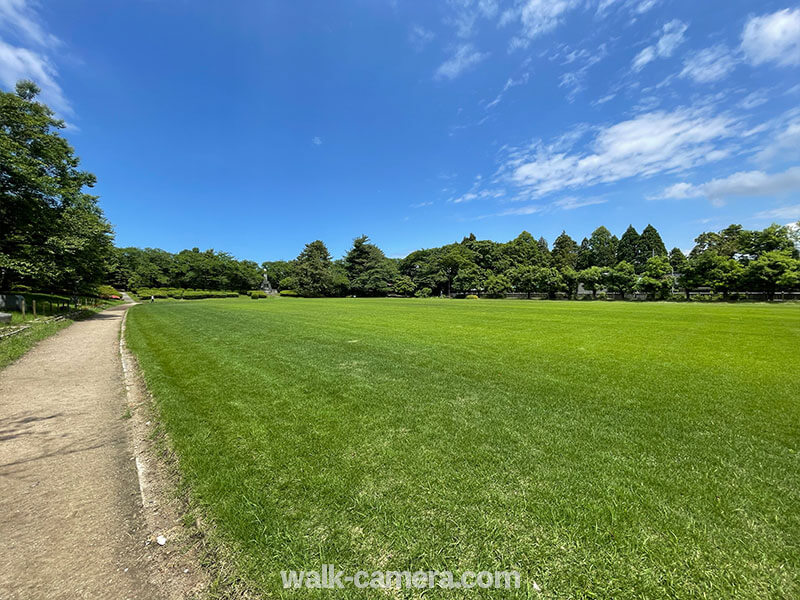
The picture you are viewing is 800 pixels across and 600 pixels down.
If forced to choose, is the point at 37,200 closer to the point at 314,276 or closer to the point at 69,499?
the point at 69,499

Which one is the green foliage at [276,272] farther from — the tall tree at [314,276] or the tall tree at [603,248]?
the tall tree at [603,248]

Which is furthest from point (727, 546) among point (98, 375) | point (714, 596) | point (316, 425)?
point (98, 375)

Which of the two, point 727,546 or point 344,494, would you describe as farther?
point 344,494

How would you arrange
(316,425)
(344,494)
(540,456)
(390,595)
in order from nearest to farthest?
(390,595) → (344,494) → (540,456) → (316,425)

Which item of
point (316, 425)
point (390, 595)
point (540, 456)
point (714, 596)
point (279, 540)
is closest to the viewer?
point (714, 596)

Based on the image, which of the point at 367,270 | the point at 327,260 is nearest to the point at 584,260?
the point at 367,270

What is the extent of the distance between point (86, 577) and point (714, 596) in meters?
3.93

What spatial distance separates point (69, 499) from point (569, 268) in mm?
64127

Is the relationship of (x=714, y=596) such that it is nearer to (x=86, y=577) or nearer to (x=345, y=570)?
(x=345, y=570)

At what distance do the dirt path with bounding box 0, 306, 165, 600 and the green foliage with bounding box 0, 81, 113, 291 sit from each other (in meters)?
16.9

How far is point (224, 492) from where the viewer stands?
282 cm

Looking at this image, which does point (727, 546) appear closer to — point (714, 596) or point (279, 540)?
point (714, 596)

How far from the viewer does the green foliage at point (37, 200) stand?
656 inches

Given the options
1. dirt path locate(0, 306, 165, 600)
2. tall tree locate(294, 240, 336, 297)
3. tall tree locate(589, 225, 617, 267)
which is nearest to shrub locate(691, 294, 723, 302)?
tall tree locate(589, 225, 617, 267)
